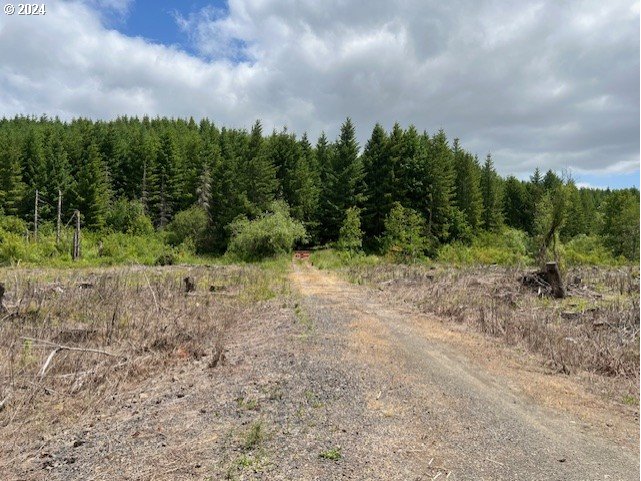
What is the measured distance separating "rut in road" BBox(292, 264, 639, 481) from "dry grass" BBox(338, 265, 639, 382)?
222cm

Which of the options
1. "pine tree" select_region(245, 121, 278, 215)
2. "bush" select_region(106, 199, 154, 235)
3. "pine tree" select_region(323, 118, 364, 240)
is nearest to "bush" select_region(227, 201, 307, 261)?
"pine tree" select_region(245, 121, 278, 215)

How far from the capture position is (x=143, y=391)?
730 cm

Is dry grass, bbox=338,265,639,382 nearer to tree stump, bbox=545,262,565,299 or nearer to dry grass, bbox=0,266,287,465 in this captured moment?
tree stump, bbox=545,262,565,299

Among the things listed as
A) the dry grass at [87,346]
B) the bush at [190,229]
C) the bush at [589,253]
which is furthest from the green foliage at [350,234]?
the dry grass at [87,346]

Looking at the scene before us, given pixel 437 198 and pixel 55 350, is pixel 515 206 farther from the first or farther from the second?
pixel 55 350

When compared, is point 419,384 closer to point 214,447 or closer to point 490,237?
point 214,447

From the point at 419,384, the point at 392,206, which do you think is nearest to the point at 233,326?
the point at 419,384

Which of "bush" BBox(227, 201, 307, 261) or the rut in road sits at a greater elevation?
"bush" BBox(227, 201, 307, 261)

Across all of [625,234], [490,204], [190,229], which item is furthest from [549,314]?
[490,204]

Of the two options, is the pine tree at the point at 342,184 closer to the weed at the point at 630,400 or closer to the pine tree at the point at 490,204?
the pine tree at the point at 490,204

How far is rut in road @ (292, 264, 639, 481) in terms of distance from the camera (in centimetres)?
489

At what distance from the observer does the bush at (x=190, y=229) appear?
4709cm

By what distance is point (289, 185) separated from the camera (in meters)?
51.6

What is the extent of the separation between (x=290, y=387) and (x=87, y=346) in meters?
4.86
